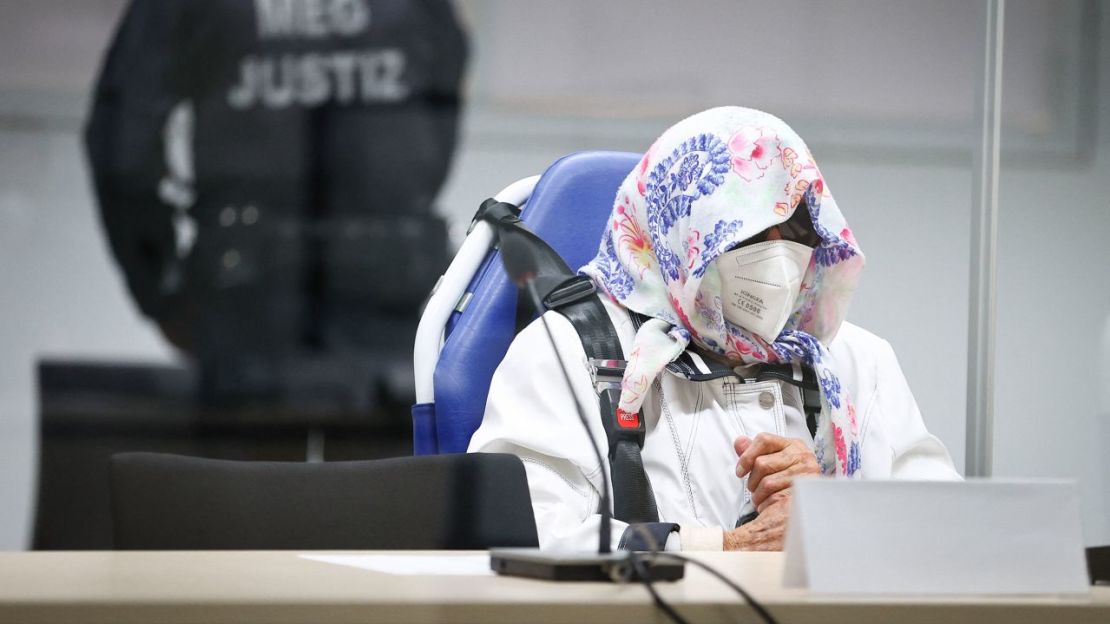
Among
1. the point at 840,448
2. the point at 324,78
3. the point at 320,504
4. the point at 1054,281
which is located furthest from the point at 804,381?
the point at 324,78

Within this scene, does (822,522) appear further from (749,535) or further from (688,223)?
(688,223)

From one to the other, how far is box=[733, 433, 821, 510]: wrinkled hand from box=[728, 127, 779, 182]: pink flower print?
0.35 metres

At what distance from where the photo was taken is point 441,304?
176cm

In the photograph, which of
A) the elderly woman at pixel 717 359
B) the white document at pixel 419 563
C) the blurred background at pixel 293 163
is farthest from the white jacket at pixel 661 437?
the blurred background at pixel 293 163

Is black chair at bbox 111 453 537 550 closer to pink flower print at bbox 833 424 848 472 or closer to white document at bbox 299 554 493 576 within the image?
white document at bbox 299 554 493 576

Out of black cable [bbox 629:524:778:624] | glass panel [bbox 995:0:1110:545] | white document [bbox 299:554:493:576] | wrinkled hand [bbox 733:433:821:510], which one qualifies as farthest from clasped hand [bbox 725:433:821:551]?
black cable [bbox 629:524:778:624]

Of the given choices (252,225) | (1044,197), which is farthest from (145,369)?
(1044,197)

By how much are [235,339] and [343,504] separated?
7.62 feet

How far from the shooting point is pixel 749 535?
4.98ft

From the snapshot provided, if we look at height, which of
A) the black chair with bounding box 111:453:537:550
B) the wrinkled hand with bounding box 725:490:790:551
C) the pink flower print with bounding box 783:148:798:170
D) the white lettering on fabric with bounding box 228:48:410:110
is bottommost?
the wrinkled hand with bounding box 725:490:790:551

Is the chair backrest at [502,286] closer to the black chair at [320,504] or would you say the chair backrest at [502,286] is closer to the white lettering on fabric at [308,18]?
the black chair at [320,504]

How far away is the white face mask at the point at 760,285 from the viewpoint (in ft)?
5.41

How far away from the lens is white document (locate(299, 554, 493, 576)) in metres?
0.75

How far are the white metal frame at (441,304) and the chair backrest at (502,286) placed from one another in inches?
0.7
